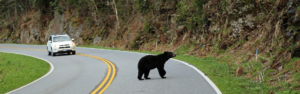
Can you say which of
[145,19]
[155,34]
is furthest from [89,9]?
[155,34]

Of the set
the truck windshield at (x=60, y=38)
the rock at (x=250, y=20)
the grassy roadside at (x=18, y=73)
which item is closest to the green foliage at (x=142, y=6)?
the truck windshield at (x=60, y=38)

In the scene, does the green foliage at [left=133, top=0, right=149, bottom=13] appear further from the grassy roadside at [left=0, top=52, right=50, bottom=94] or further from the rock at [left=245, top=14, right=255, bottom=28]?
the rock at [left=245, top=14, right=255, bottom=28]

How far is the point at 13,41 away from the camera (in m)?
53.2

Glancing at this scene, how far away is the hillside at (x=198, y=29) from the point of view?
445 inches

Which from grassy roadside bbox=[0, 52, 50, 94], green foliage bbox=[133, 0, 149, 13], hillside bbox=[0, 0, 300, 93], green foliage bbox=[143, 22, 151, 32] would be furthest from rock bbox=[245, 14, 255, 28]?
green foliage bbox=[133, 0, 149, 13]

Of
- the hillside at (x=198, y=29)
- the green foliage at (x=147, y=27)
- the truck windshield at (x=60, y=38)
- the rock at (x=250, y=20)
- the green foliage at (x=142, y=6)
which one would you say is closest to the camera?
the hillside at (x=198, y=29)

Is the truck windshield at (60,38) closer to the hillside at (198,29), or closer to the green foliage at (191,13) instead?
the hillside at (198,29)

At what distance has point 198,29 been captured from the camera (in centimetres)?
2248

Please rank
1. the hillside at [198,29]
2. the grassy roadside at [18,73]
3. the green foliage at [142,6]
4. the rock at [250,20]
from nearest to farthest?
the hillside at [198,29], the grassy roadside at [18,73], the rock at [250,20], the green foliage at [142,6]

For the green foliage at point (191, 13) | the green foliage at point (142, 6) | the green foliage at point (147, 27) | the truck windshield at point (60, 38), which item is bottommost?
the truck windshield at point (60, 38)

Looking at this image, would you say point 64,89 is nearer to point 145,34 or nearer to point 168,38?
point 168,38

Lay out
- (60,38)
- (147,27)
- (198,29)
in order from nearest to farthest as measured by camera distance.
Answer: (198,29)
(60,38)
(147,27)

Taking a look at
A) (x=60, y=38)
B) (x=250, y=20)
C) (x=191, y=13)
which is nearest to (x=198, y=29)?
(x=191, y=13)

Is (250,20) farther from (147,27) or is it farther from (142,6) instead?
(142,6)
